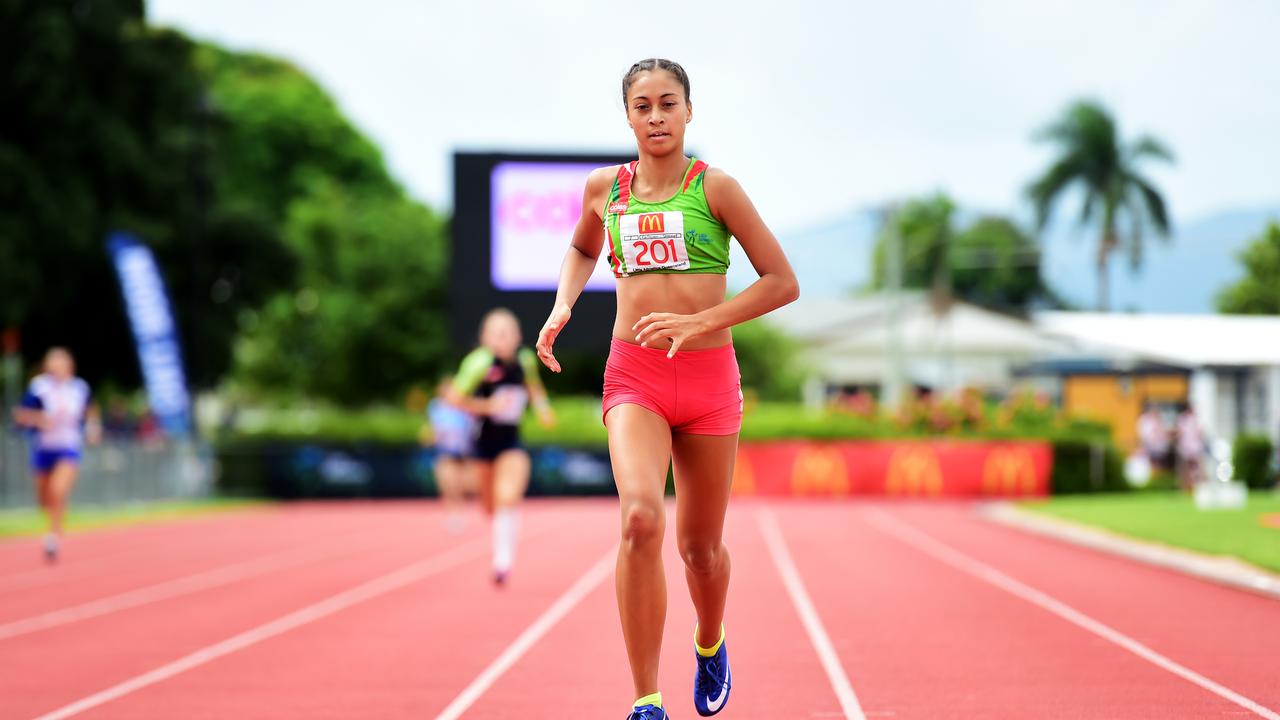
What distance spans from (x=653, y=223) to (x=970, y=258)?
69.5m

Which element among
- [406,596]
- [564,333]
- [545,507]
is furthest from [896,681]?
[545,507]

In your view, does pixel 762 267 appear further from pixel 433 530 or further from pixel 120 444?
pixel 120 444

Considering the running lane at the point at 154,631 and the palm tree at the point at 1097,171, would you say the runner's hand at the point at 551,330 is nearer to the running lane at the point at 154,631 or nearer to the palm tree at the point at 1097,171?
the running lane at the point at 154,631

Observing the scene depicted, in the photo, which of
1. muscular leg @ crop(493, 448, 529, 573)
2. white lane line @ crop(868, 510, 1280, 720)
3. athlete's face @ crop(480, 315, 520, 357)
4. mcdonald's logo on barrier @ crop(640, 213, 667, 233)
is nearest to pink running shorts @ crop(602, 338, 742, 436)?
mcdonald's logo on barrier @ crop(640, 213, 667, 233)

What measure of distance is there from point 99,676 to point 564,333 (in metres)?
17.3

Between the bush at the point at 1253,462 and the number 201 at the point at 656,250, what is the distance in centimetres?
2337

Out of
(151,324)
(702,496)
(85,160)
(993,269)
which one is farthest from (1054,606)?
(993,269)

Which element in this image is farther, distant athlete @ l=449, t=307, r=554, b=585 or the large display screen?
the large display screen

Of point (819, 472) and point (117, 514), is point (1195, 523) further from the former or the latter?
point (117, 514)

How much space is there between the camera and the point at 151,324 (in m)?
28.7

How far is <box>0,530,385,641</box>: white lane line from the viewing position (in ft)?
33.6

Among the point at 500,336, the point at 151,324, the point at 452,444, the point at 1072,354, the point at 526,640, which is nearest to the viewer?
the point at 526,640

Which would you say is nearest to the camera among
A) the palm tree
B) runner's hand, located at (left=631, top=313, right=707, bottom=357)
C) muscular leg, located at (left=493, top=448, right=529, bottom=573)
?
runner's hand, located at (left=631, top=313, right=707, bottom=357)

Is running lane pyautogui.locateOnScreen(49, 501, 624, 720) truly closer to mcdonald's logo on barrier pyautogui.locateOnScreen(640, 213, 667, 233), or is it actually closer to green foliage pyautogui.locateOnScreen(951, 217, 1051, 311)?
mcdonald's logo on barrier pyautogui.locateOnScreen(640, 213, 667, 233)
